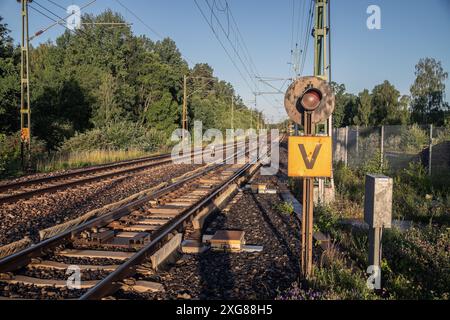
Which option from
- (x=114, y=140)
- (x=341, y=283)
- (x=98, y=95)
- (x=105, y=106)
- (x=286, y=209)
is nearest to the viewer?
(x=341, y=283)

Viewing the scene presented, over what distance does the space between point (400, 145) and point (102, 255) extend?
1538 centimetres

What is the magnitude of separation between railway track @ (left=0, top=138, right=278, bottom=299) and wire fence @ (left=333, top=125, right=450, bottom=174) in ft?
27.2

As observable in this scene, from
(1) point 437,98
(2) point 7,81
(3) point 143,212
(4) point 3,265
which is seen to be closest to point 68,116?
(2) point 7,81

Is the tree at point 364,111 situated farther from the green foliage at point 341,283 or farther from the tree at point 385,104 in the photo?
the green foliage at point 341,283

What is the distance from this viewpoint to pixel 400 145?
18.0 metres

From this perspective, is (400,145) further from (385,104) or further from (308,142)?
(385,104)

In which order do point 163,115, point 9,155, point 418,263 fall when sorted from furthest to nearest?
point 163,115 < point 9,155 < point 418,263

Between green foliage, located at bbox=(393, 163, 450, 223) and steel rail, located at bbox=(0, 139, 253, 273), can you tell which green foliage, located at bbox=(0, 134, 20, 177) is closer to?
steel rail, located at bbox=(0, 139, 253, 273)

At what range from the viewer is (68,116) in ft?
124

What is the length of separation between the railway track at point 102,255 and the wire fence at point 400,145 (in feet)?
27.2

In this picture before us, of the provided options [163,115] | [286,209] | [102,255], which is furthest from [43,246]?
[163,115]

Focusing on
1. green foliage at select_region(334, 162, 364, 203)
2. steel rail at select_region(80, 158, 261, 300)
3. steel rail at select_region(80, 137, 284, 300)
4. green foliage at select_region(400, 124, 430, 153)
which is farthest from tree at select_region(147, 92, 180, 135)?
steel rail at select_region(80, 158, 261, 300)

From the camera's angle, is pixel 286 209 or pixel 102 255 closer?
pixel 102 255
